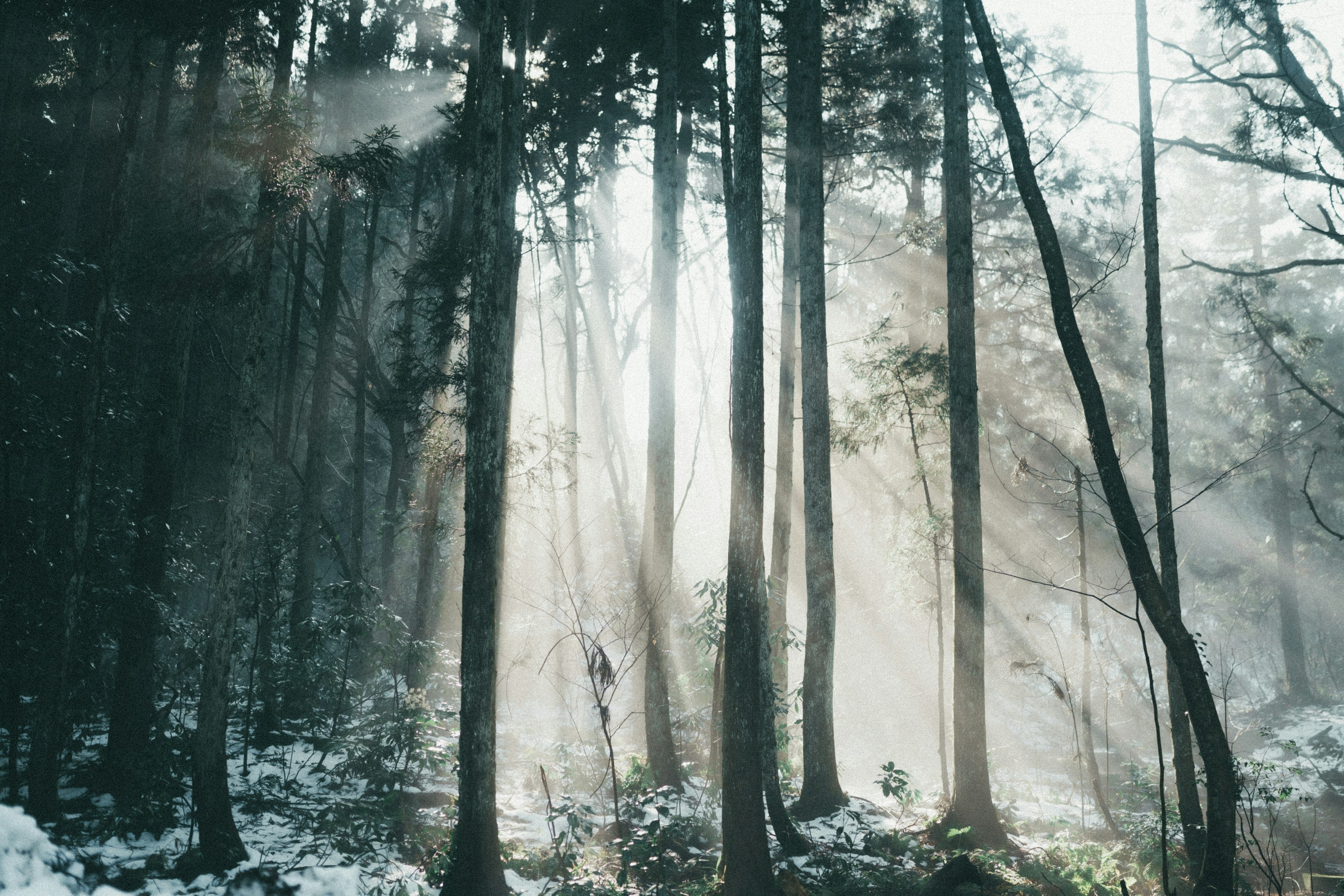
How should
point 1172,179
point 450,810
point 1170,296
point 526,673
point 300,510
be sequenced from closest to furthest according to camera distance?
1. point 450,810
2. point 300,510
3. point 526,673
4. point 1172,179
5. point 1170,296

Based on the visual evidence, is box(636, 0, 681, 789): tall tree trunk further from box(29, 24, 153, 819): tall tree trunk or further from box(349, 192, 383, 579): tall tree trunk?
box(349, 192, 383, 579): tall tree trunk

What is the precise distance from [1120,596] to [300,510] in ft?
81.0

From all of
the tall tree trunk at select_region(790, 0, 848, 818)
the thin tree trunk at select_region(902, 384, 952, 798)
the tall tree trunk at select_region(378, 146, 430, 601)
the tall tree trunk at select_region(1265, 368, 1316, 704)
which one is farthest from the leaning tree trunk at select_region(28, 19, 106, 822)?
the tall tree trunk at select_region(1265, 368, 1316, 704)

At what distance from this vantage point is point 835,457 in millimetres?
19625

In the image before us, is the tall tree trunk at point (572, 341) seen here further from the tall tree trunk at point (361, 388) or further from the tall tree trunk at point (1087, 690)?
the tall tree trunk at point (1087, 690)

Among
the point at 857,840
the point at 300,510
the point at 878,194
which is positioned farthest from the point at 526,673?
the point at 878,194

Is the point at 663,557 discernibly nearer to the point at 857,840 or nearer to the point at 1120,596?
the point at 857,840

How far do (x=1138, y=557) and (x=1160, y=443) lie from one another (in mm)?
4967

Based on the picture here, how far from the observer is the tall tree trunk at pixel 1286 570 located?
24.0 m

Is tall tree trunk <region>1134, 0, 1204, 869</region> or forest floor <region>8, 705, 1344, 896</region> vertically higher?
tall tree trunk <region>1134, 0, 1204, 869</region>

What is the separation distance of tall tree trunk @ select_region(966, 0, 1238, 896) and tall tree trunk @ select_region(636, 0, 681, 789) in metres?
6.25

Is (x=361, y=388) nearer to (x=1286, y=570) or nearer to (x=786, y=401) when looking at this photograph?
(x=786, y=401)

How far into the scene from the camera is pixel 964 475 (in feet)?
29.9

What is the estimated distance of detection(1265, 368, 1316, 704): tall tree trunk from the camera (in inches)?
947
